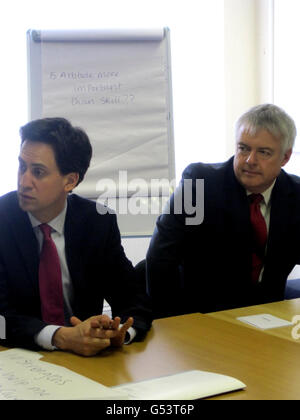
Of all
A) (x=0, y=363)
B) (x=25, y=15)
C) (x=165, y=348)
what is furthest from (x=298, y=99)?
(x=0, y=363)

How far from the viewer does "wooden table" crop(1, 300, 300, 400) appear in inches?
50.5

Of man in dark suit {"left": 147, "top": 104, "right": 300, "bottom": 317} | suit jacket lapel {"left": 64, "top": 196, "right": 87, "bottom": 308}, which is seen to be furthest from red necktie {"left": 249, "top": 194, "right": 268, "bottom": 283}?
suit jacket lapel {"left": 64, "top": 196, "right": 87, "bottom": 308}

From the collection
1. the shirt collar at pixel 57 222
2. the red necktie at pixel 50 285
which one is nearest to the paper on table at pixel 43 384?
the red necktie at pixel 50 285

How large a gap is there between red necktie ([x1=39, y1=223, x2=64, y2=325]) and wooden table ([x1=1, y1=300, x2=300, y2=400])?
33cm

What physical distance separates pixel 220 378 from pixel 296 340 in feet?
1.52

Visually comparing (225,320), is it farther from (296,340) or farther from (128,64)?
(128,64)

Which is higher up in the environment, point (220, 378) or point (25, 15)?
point (25, 15)

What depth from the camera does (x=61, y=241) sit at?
196cm

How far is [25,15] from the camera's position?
150 inches

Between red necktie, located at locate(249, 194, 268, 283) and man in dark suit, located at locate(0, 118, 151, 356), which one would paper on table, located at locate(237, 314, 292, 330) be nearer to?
man in dark suit, located at locate(0, 118, 151, 356)

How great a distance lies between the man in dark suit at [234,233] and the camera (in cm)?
244

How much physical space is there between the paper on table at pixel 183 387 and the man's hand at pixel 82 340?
269 mm

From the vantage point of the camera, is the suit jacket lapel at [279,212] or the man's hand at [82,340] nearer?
the man's hand at [82,340]

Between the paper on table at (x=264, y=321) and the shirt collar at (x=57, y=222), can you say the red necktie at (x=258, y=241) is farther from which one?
the shirt collar at (x=57, y=222)
